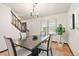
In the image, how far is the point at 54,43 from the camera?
1.26 m

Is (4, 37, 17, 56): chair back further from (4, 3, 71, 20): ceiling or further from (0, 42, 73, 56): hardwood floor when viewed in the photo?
(4, 3, 71, 20): ceiling

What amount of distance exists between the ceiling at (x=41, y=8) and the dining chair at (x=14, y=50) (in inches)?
13.2

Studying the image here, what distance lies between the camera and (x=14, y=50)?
1226 millimetres

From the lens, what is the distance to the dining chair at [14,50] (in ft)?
3.99

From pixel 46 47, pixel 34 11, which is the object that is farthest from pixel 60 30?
pixel 34 11

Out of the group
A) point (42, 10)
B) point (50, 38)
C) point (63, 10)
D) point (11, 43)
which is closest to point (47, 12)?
point (42, 10)

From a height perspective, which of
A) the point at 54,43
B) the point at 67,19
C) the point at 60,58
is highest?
the point at 67,19

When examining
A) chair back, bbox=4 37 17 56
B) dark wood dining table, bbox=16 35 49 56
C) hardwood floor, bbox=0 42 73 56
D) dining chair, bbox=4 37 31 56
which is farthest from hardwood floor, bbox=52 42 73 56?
chair back, bbox=4 37 17 56

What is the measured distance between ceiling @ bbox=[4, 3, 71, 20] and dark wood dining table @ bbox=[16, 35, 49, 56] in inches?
11.2

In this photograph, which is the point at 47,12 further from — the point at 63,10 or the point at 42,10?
the point at 63,10

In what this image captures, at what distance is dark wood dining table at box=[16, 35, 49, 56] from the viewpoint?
1242 mm

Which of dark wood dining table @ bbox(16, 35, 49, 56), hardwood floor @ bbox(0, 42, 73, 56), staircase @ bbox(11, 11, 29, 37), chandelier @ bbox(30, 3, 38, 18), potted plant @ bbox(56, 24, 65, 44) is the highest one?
chandelier @ bbox(30, 3, 38, 18)

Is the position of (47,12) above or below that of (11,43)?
above

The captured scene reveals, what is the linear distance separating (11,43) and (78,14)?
0.92 meters
